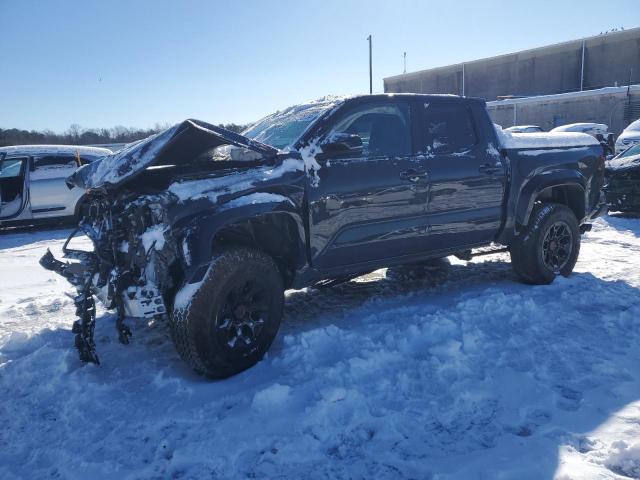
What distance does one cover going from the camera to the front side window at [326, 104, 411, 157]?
404 cm

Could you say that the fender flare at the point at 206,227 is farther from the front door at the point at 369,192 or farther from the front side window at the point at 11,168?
the front side window at the point at 11,168

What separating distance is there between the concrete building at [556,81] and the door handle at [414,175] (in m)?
27.1

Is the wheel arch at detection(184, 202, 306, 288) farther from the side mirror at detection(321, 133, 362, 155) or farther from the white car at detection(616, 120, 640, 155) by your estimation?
the white car at detection(616, 120, 640, 155)

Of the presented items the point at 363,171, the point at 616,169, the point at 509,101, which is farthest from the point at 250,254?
A: the point at 509,101

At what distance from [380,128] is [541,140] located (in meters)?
2.02

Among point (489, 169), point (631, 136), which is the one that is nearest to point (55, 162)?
point (489, 169)

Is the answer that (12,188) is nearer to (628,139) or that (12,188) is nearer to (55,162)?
(55,162)

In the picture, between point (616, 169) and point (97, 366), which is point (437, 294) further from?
point (616, 169)

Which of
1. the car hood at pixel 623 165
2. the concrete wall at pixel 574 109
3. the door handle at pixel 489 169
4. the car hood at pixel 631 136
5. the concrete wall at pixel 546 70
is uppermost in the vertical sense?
the concrete wall at pixel 546 70

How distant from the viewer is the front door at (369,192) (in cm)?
377

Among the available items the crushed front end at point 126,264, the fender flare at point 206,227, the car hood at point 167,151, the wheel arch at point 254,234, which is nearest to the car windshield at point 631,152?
the wheel arch at point 254,234

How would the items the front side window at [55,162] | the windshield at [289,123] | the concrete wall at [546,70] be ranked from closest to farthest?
1. the windshield at [289,123]
2. the front side window at [55,162]
3. the concrete wall at [546,70]

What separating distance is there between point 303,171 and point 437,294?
2076 millimetres

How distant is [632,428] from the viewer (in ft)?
8.45
